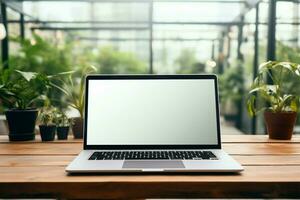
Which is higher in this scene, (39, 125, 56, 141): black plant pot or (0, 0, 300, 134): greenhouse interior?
(0, 0, 300, 134): greenhouse interior

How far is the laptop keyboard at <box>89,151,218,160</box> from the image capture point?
39.1 inches

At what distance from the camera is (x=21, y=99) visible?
4.51 feet

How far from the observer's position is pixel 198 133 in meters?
1.14

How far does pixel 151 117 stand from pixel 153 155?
19 centimetres

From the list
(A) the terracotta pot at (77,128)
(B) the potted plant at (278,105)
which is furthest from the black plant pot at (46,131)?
(B) the potted plant at (278,105)

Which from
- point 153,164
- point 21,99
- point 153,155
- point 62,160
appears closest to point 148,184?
point 153,164

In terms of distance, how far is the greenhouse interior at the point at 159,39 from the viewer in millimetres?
4316

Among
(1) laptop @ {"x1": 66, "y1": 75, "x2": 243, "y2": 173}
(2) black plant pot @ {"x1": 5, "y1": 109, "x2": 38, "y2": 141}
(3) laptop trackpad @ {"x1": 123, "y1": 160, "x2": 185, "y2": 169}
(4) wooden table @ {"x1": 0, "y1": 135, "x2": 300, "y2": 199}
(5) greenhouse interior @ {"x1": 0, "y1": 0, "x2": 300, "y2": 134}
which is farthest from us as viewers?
(5) greenhouse interior @ {"x1": 0, "y1": 0, "x2": 300, "y2": 134}

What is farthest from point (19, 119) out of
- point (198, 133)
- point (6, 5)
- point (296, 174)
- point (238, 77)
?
point (238, 77)

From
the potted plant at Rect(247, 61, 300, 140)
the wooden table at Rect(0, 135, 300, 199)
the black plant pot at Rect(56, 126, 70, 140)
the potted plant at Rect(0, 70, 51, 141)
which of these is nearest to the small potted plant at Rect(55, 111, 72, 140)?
the black plant pot at Rect(56, 126, 70, 140)

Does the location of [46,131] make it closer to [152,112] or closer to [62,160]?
[62,160]

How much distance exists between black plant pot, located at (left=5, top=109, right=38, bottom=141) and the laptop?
35 cm

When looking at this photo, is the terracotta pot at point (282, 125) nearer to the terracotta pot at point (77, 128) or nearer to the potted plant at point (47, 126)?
the terracotta pot at point (77, 128)

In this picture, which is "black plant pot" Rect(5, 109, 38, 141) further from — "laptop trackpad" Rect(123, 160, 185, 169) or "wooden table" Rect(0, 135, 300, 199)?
"laptop trackpad" Rect(123, 160, 185, 169)
